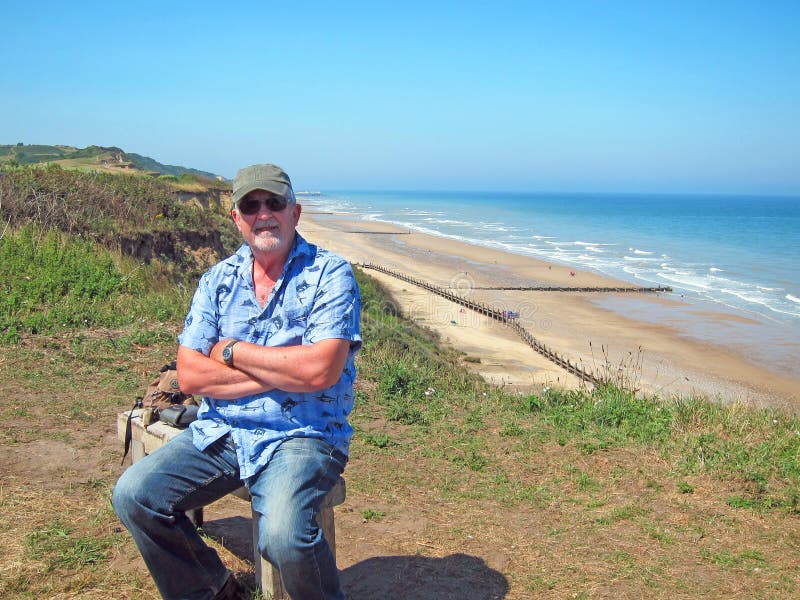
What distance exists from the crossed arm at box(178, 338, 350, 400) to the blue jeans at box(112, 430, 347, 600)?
0.75 feet

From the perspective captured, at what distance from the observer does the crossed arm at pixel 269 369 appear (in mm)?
2791

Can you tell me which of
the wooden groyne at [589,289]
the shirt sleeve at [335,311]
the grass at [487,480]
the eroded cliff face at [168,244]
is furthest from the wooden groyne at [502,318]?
the eroded cliff face at [168,244]

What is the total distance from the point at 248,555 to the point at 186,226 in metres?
14.3

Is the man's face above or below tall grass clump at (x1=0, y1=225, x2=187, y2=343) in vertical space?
above

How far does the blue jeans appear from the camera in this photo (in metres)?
2.58

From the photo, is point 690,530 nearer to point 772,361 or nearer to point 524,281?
point 772,361

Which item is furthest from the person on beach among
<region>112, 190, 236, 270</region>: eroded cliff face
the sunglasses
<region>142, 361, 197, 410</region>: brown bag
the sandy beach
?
<region>112, 190, 236, 270</region>: eroded cliff face

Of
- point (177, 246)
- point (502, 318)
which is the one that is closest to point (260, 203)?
point (177, 246)

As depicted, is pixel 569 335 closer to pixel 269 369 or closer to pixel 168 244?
pixel 168 244

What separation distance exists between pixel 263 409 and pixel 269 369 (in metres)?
0.19

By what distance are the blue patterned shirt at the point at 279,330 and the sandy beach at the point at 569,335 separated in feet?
16.4

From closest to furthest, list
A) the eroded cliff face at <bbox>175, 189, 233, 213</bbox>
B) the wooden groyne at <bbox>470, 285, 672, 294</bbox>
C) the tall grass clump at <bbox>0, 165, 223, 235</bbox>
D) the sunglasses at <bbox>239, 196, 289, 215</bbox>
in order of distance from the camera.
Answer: the sunglasses at <bbox>239, 196, 289, 215</bbox> → the tall grass clump at <bbox>0, 165, 223, 235</bbox> → the eroded cliff face at <bbox>175, 189, 233, 213</bbox> → the wooden groyne at <bbox>470, 285, 672, 294</bbox>

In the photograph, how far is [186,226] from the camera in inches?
664

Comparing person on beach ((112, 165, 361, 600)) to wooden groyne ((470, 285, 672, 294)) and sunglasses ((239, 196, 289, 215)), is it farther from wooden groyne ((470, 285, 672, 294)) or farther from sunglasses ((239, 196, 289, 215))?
wooden groyne ((470, 285, 672, 294))
